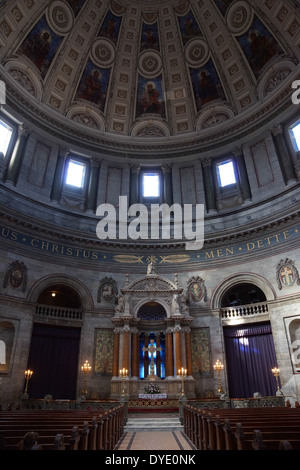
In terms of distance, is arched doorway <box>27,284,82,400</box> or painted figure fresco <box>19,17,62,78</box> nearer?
arched doorway <box>27,284,82,400</box>

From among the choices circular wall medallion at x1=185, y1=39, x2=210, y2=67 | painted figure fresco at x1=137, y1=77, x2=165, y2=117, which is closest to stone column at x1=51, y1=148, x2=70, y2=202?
painted figure fresco at x1=137, y1=77, x2=165, y2=117

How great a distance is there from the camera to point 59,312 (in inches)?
818

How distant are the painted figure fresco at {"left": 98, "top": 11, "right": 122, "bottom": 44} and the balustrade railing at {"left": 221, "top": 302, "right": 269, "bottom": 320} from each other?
79.4 feet

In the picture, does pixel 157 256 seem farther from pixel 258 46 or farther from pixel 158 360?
pixel 258 46

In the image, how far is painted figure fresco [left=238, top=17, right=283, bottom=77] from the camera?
Answer: 24891 millimetres

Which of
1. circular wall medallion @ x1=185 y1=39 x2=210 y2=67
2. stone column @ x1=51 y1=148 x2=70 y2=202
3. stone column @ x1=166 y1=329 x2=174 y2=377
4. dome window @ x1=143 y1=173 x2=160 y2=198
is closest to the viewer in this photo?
stone column @ x1=166 y1=329 x2=174 y2=377

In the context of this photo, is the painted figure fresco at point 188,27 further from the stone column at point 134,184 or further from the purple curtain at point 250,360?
the purple curtain at point 250,360

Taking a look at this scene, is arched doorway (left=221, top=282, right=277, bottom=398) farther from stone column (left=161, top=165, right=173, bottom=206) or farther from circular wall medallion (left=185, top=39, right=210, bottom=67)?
circular wall medallion (left=185, top=39, right=210, bottom=67)

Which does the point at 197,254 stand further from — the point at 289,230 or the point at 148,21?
the point at 148,21

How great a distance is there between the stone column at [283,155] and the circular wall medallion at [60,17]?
18086 millimetres

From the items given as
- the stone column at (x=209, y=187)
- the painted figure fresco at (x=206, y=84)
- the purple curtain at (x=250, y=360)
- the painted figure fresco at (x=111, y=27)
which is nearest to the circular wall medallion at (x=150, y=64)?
the painted figure fresco at (x=111, y=27)

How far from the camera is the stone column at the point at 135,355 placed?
19.1 m
